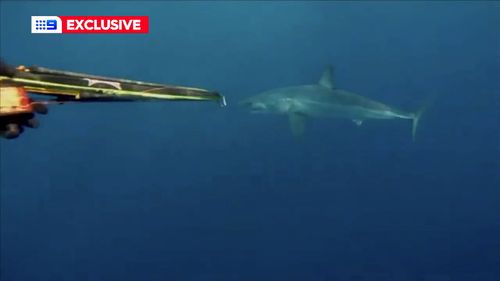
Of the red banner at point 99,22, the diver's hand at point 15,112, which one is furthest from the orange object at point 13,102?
the red banner at point 99,22

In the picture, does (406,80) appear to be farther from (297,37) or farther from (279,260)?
(279,260)

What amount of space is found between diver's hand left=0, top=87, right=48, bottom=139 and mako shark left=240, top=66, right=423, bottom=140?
6.70m

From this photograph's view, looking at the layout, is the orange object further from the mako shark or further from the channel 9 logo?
the channel 9 logo

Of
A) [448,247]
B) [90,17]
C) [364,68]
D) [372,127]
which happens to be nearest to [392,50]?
[364,68]

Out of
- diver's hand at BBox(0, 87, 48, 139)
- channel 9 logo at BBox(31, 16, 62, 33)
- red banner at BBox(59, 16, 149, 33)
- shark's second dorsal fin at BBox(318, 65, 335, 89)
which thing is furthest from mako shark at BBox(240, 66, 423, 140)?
diver's hand at BBox(0, 87, 48, 139)

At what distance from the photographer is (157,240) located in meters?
13.9

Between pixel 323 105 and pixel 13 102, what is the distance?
715 cm

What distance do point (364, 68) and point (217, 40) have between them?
12.6 feet

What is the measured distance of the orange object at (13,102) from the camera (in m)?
2.04

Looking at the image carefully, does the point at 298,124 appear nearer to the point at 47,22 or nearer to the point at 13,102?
the point at 47,22

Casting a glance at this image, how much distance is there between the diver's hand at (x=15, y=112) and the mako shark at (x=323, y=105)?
6.70 metres

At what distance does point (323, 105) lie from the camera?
29.6 ft

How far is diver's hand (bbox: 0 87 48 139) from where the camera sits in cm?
205

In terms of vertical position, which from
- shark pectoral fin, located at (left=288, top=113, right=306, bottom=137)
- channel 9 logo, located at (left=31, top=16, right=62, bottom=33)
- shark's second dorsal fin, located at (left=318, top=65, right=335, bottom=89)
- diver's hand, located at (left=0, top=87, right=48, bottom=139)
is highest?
channel 9 logo, located at (left=31, top=16, right=62, bottom=33)
